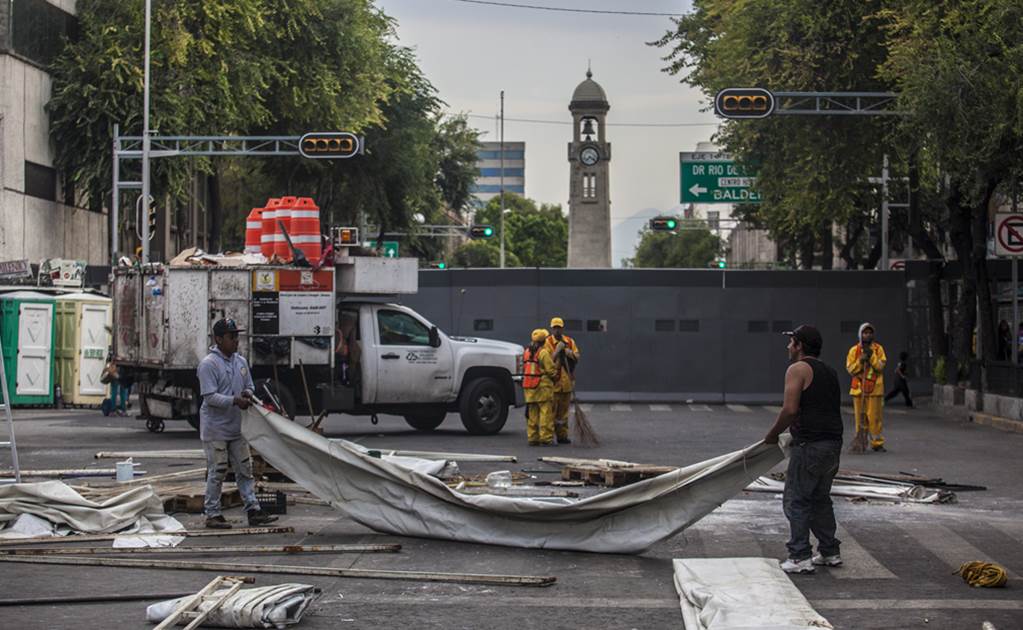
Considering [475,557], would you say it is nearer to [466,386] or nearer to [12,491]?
[12,491]

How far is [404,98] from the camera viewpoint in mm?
52375

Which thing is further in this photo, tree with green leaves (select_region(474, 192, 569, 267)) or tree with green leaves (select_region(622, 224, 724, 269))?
tree with green leaves (select_region(474, 192, 569, 267))

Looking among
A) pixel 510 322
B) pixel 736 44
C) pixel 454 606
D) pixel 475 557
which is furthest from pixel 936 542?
pixel 510 322

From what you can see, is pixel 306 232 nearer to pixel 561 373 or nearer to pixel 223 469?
pixel 561 373

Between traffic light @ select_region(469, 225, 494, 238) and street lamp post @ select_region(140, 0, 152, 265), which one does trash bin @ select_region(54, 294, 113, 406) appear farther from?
traffic light @ select_region(469, 225, 494, 238)

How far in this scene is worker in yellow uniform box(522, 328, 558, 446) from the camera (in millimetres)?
22562

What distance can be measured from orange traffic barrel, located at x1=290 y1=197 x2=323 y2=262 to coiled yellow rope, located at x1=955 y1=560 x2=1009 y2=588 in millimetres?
13522

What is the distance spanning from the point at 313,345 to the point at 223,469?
9.23 meters

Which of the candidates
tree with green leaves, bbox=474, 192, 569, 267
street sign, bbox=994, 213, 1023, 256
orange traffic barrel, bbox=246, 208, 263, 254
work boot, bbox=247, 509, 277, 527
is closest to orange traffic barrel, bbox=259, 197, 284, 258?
orange traffic barrel, bbox=246, 208, 263, 254

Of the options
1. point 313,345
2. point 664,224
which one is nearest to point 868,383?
point 313,345

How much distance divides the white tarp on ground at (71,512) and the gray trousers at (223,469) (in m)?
0.36

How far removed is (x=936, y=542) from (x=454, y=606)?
16.0 feet

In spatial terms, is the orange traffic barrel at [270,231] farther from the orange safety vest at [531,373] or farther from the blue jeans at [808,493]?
the blue jeans at [808,493]

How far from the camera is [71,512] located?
13.0m
